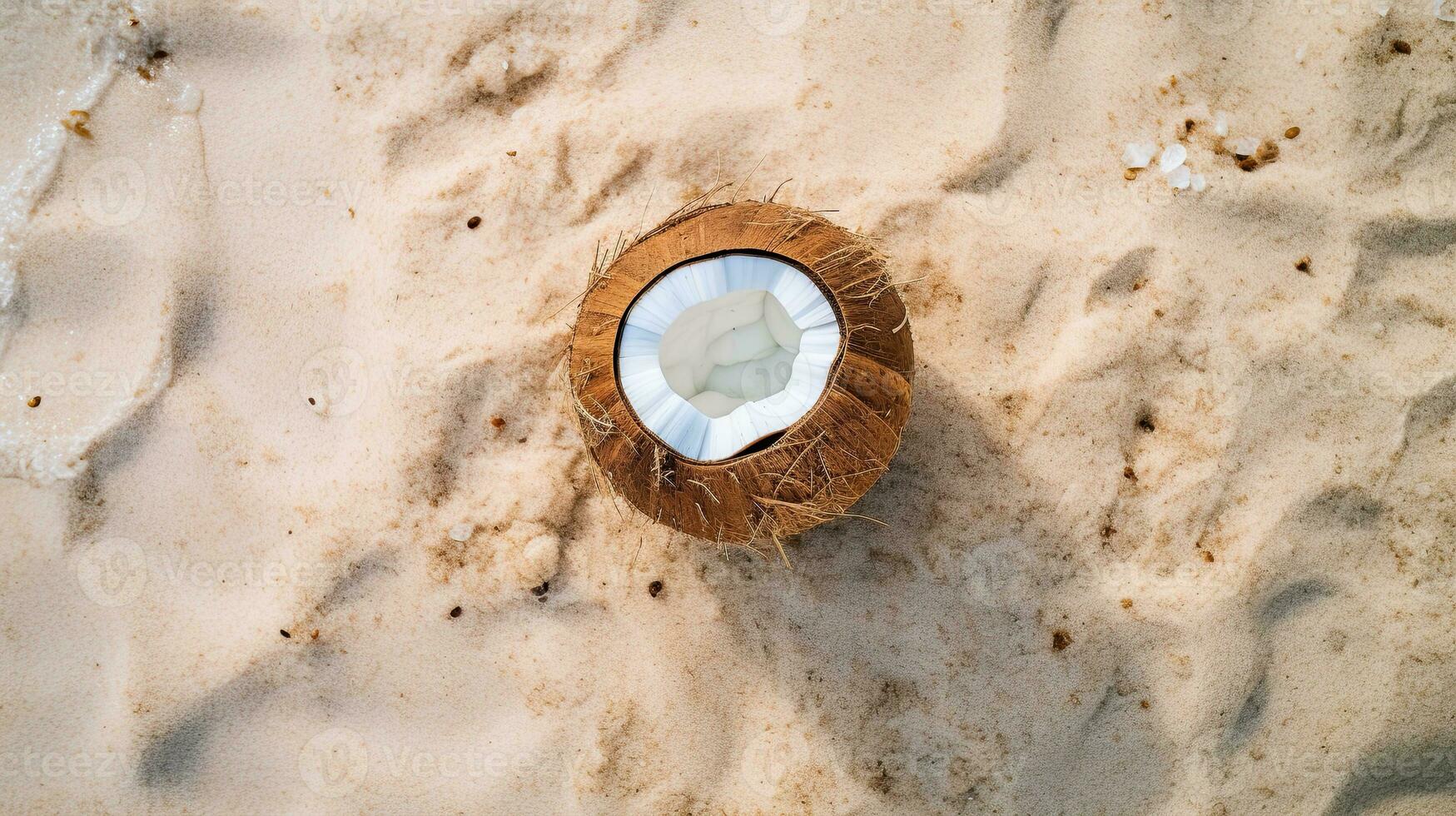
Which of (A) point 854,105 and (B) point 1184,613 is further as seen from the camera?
(A) point 854,105

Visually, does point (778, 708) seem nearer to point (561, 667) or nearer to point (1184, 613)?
point (561, 667)

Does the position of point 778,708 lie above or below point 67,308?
below

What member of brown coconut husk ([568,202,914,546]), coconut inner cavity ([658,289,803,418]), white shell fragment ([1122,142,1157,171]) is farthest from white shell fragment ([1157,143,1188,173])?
coconut inner cavity ([658,289,803,418])

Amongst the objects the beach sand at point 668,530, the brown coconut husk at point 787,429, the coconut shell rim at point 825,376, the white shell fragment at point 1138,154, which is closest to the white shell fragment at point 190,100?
the beach sand at point 668,530

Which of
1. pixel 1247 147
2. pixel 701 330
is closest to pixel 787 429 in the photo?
pixel 701 330

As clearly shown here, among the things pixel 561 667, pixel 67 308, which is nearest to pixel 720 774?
pixel 561 667

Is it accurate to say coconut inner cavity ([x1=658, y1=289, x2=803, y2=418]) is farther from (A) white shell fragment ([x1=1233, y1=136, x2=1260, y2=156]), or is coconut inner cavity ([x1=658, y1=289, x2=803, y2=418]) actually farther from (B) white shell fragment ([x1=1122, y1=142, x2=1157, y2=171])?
(A) white shell fragment ([x1=1233, y1=136, x2=1260, y2=156])
